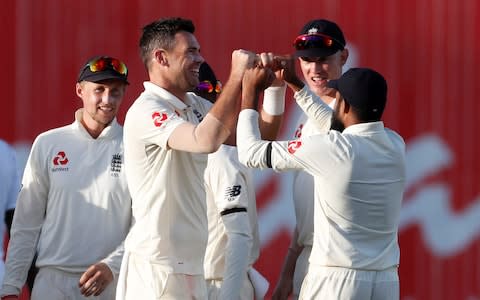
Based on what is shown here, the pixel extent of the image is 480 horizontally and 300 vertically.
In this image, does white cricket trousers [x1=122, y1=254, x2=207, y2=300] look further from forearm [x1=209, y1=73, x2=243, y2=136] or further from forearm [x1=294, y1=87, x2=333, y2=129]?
forearm [x1=294, y1=87, x2=333, y2=129]

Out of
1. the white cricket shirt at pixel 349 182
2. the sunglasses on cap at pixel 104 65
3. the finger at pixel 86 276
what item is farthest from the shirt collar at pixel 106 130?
the white cricket shirt at pixel 349 182

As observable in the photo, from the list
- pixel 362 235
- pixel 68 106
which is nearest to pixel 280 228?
pixel 68 106

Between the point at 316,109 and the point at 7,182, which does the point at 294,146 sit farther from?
the point at 7,182

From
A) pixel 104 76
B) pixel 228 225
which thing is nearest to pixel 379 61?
pixel 228 225

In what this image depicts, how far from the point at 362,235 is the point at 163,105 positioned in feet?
2.73

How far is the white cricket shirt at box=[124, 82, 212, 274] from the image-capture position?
4.23m

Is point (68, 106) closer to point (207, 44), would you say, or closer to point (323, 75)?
point (207, 44)

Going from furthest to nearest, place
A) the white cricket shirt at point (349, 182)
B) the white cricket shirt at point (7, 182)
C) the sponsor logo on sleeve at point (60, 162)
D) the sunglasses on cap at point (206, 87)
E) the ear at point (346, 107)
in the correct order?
the sunglasses on cap at point (206, 87), the sponsor logo on sleeve at point (60, 162), the white cricket shirt at point (7, 182), the ear at point (346, 107), the white cricket shirt at point (349, 182)

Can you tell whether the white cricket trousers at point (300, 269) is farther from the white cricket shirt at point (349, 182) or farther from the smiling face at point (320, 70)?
the white cricket shirt at point (349, 182)

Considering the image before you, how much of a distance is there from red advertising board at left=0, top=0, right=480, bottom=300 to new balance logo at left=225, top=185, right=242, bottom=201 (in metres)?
1.15

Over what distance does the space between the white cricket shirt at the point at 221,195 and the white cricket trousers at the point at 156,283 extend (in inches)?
37.8

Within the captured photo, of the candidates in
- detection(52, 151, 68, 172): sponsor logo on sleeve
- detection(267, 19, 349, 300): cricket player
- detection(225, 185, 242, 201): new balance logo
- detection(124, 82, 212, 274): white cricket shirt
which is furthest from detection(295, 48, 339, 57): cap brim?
detection(52, 151, 68, 172): sponsor logo on sleeve

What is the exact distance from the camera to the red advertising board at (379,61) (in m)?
6.45

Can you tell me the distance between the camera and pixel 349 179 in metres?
4.15
